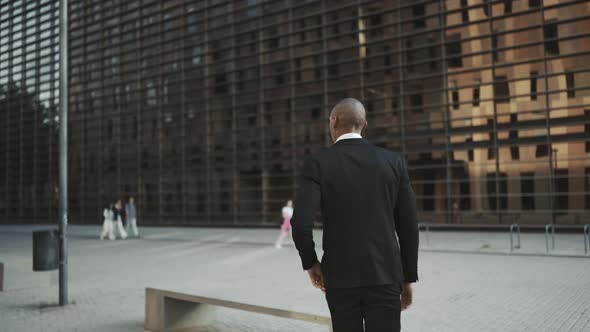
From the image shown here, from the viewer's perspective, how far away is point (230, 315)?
7.43 meters

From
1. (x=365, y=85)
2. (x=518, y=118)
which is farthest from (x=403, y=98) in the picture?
(x=518, y=118)

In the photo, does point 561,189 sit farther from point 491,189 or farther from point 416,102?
point 416,102

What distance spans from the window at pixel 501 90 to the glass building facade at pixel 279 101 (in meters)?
0.10

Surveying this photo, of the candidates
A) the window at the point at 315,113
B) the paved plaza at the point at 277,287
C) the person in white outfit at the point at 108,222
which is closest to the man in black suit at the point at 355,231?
the paved plaza at the point at 277,287

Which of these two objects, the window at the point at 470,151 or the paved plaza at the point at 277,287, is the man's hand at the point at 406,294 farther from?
the window at the point at 470,151

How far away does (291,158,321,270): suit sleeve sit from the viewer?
283 cm

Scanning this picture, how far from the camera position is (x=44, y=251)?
8352 mm

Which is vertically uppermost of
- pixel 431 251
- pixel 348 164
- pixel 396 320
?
pixel 348 164

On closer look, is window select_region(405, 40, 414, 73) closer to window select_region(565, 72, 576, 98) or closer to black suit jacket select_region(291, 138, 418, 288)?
window select_region(565, 72, 576, 98)

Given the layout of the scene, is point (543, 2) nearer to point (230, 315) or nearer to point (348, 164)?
point (230, 315)

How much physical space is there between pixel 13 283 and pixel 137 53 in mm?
28327

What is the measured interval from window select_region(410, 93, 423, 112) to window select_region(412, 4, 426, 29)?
3.31 metres

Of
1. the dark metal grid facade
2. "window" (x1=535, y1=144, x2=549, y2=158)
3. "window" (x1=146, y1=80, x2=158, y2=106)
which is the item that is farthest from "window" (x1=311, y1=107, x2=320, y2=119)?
the dark metal grid facade

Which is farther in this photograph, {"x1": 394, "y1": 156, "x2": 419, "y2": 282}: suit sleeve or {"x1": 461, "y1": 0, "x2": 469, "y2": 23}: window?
{"x1": 461, "y1": 0, "x2": 469, "y2": 23}: window
